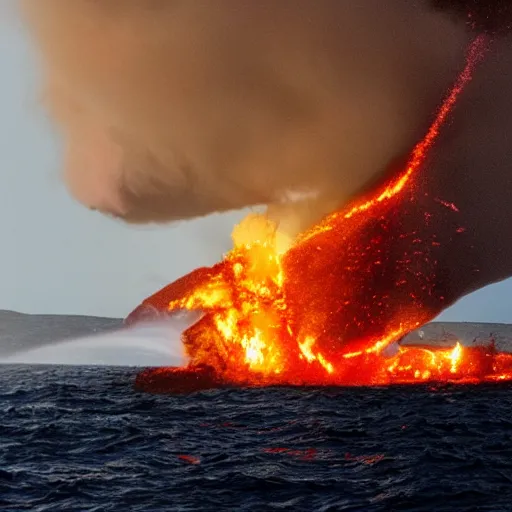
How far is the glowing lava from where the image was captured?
3709 centimetres

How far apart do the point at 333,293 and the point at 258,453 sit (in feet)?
69.9

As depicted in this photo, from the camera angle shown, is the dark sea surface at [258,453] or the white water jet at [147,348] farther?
the white water jet at [147,348]

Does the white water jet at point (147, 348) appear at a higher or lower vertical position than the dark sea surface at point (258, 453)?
higher

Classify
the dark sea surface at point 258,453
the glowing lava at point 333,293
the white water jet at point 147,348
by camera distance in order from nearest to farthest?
the dark sea surface at point 258,453, the glowing lava at point 333,293, the white water jet at point 147,348

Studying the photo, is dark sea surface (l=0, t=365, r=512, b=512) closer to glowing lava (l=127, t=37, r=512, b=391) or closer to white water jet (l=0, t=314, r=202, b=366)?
glowing lava (l=127, t=37, r=512, b=391)

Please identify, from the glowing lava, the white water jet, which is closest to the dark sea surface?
the glowing lava

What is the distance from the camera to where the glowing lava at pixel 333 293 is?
37094mm

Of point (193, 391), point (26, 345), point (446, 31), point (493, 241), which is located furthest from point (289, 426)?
point (26, 345)

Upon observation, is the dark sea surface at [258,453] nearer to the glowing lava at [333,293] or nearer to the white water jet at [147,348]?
the glowing lava at [333,293]

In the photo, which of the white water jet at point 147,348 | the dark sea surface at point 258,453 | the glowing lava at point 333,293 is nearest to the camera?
the dark sea surface at point 258,453

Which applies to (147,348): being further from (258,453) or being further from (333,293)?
(258,453)

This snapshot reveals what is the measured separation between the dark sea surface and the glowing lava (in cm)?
790

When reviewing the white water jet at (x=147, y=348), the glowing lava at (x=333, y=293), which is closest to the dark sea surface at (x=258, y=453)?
the glowing lava at (x=333, y=293)

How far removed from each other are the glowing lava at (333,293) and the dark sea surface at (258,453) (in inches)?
311
